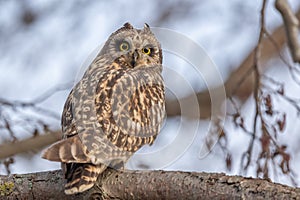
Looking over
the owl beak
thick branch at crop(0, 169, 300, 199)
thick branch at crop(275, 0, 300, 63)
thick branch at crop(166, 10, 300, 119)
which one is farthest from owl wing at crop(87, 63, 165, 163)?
thick branch at crop(275, 0, 300, 63)

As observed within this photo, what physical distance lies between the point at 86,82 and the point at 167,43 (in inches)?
69.1

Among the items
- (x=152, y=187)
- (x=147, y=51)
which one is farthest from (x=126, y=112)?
(x=147, y=51)

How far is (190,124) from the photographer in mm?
5996

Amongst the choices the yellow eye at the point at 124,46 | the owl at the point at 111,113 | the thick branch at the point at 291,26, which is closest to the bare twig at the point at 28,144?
the owl at the point at 111,113

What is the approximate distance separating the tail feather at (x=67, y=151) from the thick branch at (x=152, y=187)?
22 cm

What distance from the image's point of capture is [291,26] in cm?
362

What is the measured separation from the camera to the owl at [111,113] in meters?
3.92

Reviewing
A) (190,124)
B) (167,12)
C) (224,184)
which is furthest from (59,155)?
(167,12)

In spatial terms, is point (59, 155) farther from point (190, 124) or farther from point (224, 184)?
point (190, 124)

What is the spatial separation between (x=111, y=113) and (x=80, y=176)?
0.60 meters

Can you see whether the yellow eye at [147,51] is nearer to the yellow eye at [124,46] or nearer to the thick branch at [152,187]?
the yellow eye at [124,46]

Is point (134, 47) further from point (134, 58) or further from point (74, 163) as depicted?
point (74, 163)

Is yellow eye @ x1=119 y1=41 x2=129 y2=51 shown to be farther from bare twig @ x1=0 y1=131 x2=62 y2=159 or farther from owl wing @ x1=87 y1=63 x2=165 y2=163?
bare twig @ x1=0 y1=131 x2=62 y2=159

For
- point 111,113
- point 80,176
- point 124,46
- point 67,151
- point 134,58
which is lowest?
point 80,176
